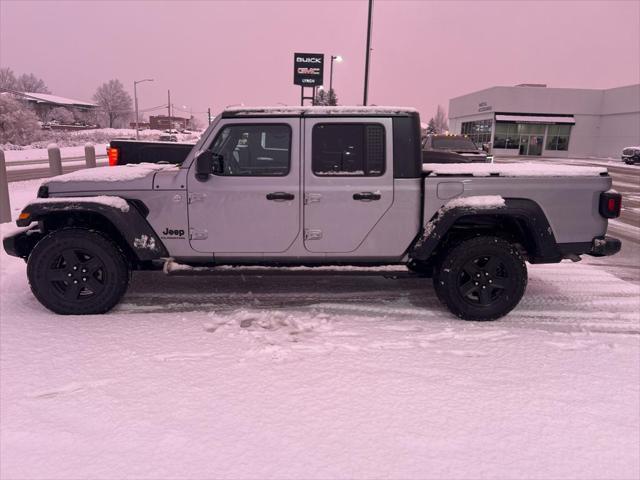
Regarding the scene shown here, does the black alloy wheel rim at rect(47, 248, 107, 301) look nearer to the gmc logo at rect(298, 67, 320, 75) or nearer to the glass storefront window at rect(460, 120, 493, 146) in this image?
the gmc logo at rect(298, 67, 320, 75)

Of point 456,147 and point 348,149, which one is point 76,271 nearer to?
point 348,149

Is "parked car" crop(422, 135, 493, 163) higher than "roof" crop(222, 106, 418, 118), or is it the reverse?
"roof" crop(222, 106, 418, 118)

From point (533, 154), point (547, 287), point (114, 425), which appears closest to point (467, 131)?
point (533, 154)

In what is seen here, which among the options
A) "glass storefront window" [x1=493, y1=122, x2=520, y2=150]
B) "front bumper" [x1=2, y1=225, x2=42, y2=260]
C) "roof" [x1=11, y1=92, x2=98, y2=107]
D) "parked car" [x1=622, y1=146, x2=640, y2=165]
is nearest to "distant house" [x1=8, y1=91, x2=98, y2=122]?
"roof" [x1=11, y1=92, x2=98, y2=107]

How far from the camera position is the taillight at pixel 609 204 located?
4.55m

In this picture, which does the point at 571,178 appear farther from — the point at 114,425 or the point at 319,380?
the point at 114,425

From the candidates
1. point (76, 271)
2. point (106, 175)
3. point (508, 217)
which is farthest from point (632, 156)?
point (76, 271)

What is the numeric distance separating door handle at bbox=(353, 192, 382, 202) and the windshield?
11.5m

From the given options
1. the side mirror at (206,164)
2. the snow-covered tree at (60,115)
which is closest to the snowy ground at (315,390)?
the side mirror at (206,164)

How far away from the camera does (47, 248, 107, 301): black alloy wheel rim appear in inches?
180

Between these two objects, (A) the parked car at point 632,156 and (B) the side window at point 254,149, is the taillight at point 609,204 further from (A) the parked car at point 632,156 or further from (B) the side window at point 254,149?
(A) the parked car at point 632,156

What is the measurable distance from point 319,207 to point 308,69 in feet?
121

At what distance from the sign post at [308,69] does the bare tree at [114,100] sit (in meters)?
109

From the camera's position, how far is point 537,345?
417 cm
